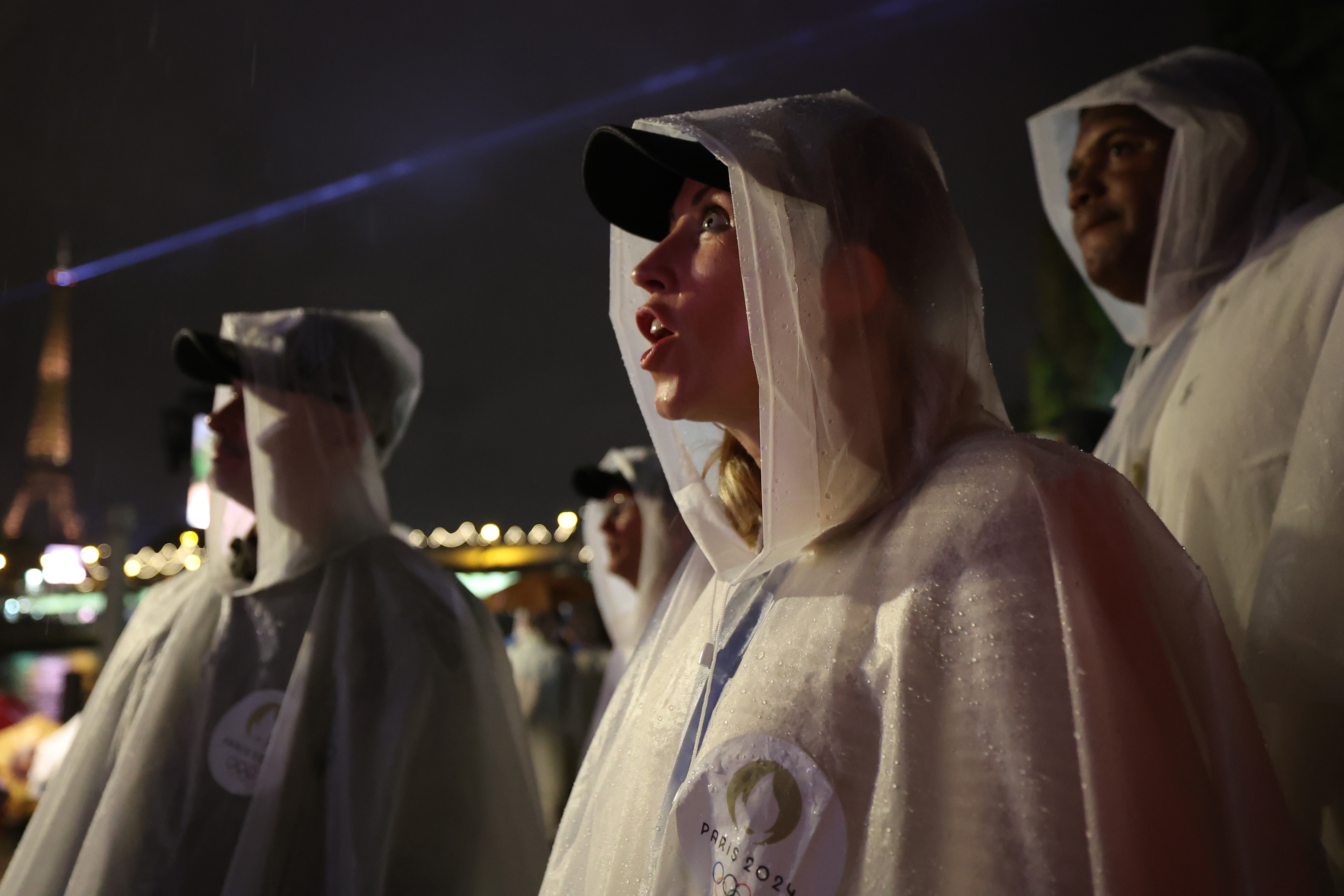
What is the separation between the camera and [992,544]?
954 millimetres

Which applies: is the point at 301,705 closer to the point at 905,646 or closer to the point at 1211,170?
the point at 905,646

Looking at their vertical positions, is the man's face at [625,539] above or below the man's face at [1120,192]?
below

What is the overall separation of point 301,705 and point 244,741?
0.20 metres

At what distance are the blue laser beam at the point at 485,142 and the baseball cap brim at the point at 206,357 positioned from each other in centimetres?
276

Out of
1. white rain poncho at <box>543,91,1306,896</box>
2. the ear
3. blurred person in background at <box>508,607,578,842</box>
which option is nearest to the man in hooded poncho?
white rain poncho at <box>543,91,1306,896</box>

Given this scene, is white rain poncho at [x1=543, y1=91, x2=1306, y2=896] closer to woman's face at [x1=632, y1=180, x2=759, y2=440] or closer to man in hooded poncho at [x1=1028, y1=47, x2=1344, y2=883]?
woman's face at [x1=632, y1=180, x2=759, y2=440]

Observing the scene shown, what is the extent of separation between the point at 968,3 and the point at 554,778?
9.92 meters

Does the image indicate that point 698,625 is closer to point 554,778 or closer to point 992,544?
point 992,544

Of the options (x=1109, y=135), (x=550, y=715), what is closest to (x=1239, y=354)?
(x=1109, y=135)

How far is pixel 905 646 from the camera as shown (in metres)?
0.94

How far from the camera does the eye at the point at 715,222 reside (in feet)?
4.42

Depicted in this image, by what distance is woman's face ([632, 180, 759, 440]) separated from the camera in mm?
1308

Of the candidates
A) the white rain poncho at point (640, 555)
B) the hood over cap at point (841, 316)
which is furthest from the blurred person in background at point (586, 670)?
the hood over cap at point (841, 316)

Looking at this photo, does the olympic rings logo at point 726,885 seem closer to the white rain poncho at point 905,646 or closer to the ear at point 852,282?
the white rain poncho at point 905,646
